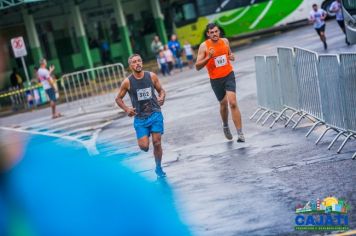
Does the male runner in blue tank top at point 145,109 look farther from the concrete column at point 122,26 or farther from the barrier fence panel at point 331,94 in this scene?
the concrete column at point 122,26

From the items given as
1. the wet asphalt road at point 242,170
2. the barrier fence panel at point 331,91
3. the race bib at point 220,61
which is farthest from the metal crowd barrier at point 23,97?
the barrier fence panel at point 331,91

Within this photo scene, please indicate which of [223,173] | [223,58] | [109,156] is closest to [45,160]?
[109,156]

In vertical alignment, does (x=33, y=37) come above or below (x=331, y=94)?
above

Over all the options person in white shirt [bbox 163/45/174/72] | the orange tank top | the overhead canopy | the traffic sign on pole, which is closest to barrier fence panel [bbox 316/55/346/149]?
the orange tank top

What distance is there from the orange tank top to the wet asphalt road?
1.22 m

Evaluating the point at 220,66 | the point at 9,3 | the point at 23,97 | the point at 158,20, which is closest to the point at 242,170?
the point at 220,66

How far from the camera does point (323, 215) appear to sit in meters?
7.43

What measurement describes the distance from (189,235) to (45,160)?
8833mm

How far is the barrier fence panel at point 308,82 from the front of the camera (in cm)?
1205

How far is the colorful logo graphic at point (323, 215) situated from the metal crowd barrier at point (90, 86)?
69.9ft

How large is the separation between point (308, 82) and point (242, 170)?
2.66m

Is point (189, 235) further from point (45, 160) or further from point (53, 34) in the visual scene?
point (53, 34)

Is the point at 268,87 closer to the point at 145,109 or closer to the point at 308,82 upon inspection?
the point at 308,82

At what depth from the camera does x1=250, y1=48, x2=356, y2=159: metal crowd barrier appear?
10.4 meters
